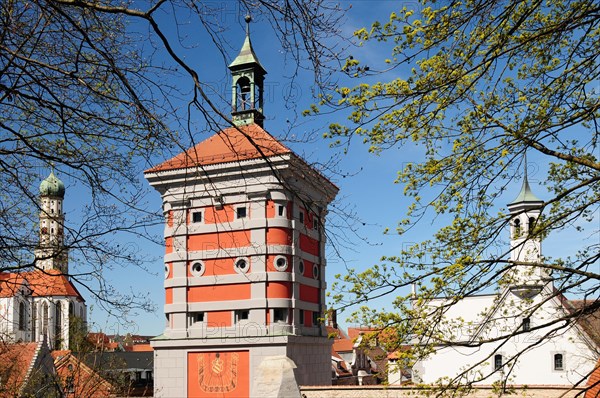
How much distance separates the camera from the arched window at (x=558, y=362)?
91.4 feet

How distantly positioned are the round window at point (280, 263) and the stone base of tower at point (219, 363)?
2.52 metres

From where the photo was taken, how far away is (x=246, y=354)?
2280cm

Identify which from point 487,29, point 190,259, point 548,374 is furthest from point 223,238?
point 487,29

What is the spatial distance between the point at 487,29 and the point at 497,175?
1660 mm

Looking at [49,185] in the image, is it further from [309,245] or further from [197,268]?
[309,245]

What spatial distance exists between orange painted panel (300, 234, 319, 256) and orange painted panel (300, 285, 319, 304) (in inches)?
56.3

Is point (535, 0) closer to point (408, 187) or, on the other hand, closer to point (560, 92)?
point (560, 92)

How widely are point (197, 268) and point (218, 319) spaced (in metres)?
2.19

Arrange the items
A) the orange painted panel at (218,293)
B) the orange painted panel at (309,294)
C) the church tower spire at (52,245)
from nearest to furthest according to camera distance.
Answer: the church tower spire at (52,245), the orange painted panel at (218,293), the orange painted panel at (309,294)

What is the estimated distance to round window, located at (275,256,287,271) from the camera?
23.1m

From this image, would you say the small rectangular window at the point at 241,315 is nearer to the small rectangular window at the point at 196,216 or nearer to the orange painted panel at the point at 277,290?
the orange painted panel at the point at 277,290

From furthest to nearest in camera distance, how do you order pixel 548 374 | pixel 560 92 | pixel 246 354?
pixel 548 374 → pixel 246 354 → pixel 560 92

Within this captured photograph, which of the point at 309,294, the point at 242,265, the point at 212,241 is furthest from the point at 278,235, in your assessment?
the point at 309,294

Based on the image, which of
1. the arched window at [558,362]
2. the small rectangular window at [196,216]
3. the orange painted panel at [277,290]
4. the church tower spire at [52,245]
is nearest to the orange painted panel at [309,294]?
the orange painted panel at [277,290]
